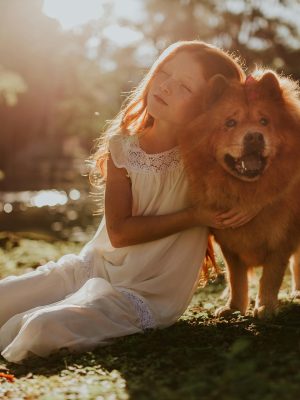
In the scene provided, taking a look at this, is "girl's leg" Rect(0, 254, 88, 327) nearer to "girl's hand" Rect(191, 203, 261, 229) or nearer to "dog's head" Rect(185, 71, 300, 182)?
"girl's hand" Rect(191, 203, 261, 229)

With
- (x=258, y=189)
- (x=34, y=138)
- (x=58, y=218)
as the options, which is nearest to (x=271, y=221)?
(x=258, y=189)

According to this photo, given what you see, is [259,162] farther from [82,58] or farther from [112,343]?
[82,58]

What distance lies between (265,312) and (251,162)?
101 cm

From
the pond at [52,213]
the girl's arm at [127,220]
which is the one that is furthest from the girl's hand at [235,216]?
the pond at [52,213]

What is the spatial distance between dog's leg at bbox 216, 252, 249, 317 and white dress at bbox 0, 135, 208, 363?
13.5 inches

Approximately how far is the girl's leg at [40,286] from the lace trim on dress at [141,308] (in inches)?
18.0

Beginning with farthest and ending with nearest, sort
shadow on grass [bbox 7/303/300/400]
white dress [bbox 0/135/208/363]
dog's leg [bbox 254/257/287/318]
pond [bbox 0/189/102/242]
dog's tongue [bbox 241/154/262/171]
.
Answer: pond [bbox 0/189/102/242], dog's leg [bbox 254/257/287/318], white dress [bbox 0/135/208/363], dog's tongue [bbox 241/154/262/171], shadow on grass [bbox 7/303/300/400]

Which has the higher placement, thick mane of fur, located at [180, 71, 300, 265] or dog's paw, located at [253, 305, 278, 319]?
thick mane of fur, located at [180, 71, 300, 265]

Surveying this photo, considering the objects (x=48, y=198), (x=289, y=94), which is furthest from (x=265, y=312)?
(x=48, y=198)

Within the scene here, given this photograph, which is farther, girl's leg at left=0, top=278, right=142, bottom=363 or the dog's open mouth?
the dog's open mouth

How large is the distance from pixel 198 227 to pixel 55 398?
5.53ft

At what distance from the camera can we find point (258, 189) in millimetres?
3738

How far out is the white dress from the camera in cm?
371

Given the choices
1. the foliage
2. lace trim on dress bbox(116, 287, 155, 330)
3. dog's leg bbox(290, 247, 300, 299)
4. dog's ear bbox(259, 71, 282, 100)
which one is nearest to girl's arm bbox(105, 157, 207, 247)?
lace trim on dress bbox(116, 287, 155, 330)
